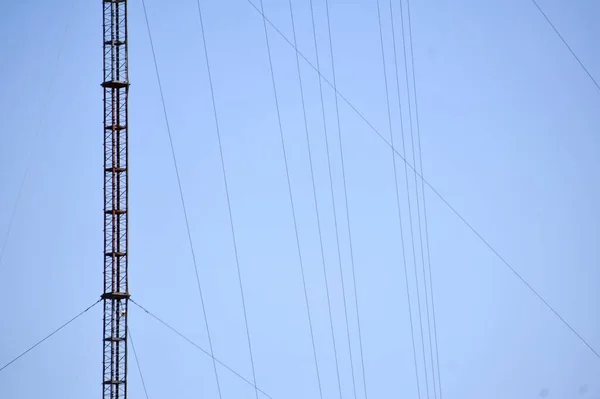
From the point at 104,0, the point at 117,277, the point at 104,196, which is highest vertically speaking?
the point at 104,0

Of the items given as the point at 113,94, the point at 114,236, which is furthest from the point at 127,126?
the point at 114,236

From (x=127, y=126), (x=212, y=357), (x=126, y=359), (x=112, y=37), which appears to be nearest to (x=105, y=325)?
(x=126, y=359)

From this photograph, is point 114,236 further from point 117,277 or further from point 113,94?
point 113,94

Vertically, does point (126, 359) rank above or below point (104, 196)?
below

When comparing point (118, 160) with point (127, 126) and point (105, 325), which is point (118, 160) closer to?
point (127, 126)

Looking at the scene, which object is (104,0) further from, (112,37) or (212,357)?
(212,357)

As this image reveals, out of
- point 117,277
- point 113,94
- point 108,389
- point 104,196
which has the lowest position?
point 108,389

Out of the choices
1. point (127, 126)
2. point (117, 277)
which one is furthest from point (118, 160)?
point (117, 277)

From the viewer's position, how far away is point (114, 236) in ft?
204

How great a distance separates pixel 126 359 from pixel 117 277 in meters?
4.93

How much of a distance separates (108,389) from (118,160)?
43.9 ft

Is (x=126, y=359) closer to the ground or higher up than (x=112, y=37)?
closer to the ground

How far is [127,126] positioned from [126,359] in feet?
44.7

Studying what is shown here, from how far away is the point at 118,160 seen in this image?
62688mm
